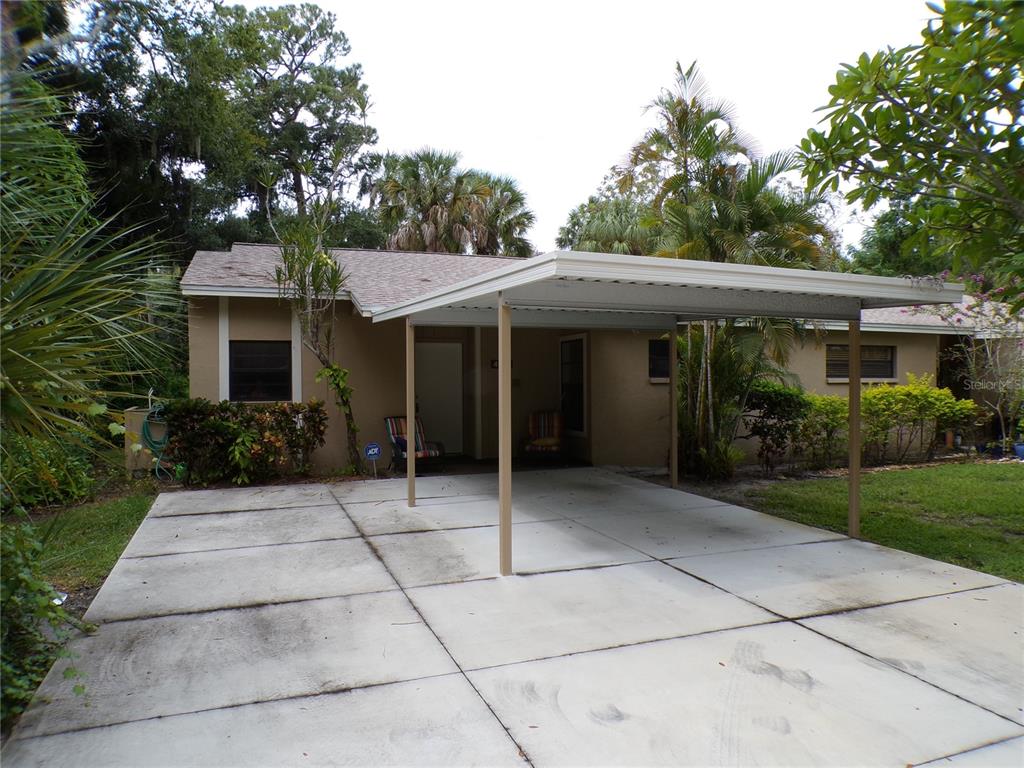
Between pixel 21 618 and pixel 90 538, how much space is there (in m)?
3.67

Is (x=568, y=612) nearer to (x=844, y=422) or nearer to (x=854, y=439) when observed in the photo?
(x=854, y=439)

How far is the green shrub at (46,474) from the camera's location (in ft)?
10.8

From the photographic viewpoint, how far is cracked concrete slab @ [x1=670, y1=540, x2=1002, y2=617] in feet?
15.9

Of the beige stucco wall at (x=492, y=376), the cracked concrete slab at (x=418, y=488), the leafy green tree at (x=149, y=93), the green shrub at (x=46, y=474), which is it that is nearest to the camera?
the green shrub at (x=46, y=474)

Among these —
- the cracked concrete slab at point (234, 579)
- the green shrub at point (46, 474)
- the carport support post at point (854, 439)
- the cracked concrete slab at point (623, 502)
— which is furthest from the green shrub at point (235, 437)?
the carport support post at point (854, 439)

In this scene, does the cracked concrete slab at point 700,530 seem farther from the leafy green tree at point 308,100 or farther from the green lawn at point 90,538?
the leafy green tree at point 308,100

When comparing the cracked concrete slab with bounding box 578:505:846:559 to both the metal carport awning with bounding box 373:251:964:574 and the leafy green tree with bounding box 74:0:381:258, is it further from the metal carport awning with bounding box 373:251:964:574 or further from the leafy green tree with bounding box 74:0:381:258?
the leafy green tree with bounding box 74:0:381:258

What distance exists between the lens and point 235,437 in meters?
9.15

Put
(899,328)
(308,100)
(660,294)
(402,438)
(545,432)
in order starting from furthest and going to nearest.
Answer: (308,100) < (899,328) < (545,432) < (402,438) < (660,294)

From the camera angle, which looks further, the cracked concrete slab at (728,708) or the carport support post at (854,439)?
the carport support post at (854,439)

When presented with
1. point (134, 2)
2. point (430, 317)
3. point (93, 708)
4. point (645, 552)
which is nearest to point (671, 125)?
point (430, 317)

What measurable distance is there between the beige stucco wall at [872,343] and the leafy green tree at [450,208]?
1238cm

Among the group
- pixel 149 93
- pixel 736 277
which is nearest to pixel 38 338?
pixel 736 277

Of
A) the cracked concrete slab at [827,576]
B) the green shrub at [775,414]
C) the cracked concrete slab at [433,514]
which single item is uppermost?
the green shrub at [775,414]
